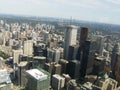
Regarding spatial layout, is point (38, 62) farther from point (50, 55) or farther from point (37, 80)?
point (37, 80)

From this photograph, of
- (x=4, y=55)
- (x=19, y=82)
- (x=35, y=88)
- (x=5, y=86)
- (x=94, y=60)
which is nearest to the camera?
(x=35, y=88)

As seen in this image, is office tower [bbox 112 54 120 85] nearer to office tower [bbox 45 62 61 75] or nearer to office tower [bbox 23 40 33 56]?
office tower [bbox 45 62 61 75]

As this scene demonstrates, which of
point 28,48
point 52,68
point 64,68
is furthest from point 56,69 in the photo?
point 28,48

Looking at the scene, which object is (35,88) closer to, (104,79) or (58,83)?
(58,83)

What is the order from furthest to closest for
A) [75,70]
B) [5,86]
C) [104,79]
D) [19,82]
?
1. [75,70]
2. [19,82]
3. [104,79]
4. [5,86]

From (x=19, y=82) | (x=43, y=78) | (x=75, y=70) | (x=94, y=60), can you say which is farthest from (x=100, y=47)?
(x=43, y=78)

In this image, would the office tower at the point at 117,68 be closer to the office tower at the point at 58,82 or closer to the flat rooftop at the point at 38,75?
the office tower at the point at 58,82
